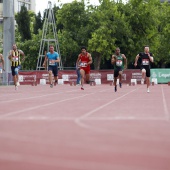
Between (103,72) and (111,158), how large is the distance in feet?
144

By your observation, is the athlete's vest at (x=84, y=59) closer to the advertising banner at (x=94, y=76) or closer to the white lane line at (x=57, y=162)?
the white lane line at (x=57, y=162)

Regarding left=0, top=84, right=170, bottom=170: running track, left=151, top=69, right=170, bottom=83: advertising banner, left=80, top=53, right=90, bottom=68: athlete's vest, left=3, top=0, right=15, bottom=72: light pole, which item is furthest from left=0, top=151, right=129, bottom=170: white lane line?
left=151, top=69, right=170, bottom=83: advertising banner

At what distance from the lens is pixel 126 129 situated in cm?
743

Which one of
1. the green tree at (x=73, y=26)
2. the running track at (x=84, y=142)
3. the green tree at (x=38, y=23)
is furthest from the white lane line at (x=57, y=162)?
the green tree at (x=38, y=23)

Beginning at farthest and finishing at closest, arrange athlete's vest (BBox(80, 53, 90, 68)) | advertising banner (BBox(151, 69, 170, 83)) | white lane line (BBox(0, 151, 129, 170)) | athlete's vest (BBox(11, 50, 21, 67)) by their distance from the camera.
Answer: advertising banner (BBox(151, 69, 170, 83)) < athlete's vest (BBox(11, 50, 21, 67)) < athlete's vest (BBox(80, 53, 90, 68)) < white lane line (BBox(0, 151, 129, 170))

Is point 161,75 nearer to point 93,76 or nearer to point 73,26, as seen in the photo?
point 93,76

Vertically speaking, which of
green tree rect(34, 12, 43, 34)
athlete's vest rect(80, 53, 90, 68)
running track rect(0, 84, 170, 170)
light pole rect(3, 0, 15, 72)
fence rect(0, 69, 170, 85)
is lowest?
fence rect(0, 69, 170, 85)

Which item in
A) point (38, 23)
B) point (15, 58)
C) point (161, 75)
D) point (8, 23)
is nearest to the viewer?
point (15, 58)

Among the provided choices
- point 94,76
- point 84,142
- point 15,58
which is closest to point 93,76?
point 94,76

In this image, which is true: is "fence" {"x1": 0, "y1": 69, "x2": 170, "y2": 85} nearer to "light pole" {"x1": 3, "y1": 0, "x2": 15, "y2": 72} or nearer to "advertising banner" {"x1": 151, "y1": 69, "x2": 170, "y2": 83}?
"advertising banner" {"x1": 151, "y1": 69, "x2": 170, "y2": 83}

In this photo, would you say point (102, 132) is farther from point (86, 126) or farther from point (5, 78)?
point (5, 78)

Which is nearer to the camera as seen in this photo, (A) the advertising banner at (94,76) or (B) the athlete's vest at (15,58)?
(B) the athlete's vest at (15,58)

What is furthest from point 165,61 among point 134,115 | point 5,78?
point 134,115

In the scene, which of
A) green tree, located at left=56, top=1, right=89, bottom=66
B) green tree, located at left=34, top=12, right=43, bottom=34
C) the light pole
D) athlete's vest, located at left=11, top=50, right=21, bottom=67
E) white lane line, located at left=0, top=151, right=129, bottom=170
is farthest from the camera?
green tree, located at left=34, top=12, right=43, bottom=34
